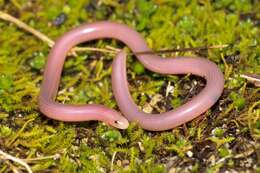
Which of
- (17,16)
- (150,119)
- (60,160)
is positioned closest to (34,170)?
(60,160)

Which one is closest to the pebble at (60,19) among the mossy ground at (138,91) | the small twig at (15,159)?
the mossy ground at (138,91)

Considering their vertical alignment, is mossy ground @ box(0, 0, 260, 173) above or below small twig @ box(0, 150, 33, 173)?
above

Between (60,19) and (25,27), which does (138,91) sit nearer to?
(60,19)

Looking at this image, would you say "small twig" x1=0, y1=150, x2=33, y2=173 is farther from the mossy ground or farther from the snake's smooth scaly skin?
the snake's smooth scaly skin

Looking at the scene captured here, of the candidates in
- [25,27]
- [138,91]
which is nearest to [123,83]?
[138,91]

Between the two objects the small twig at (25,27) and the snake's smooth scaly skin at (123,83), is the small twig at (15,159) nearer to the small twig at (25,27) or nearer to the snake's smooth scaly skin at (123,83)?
the snake's smooth scaly skin at (123,83)

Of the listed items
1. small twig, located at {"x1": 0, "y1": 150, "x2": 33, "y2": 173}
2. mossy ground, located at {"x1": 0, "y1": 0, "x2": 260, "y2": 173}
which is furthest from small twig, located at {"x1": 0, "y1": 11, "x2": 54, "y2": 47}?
small twig, located at {"x1": 0, "y1": 150, "x2": 33, "y2": 173}

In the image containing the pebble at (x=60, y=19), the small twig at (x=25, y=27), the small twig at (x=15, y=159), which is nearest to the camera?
the small twig at (x=15, y=159)
